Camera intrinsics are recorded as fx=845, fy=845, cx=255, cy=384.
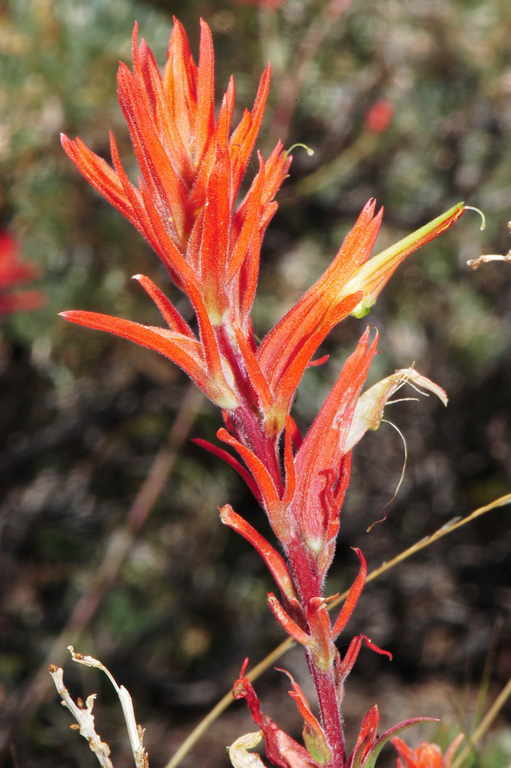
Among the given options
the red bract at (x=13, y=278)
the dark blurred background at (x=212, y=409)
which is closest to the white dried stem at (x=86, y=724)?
the dark blurred background at (x=212, y=409)

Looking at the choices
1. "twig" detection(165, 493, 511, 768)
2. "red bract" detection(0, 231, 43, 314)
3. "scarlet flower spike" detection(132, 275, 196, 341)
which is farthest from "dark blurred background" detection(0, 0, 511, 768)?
"scarlet flower spike" detection(132, 275, 196, 341)

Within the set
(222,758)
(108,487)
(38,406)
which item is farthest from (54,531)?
(222,758)

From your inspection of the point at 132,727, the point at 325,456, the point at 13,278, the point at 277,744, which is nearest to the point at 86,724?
the point at 132,727

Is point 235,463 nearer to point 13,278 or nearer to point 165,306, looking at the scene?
point 165,306

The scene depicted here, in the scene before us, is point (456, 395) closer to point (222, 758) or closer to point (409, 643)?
point (409, 643)

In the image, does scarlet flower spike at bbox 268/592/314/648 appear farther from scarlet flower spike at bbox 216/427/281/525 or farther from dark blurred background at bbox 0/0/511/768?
dark blurred background at bbox 0/0/511/768

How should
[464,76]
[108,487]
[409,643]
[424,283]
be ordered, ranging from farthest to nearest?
[464,76] → [424,283] → [108,487] → [409,643]
